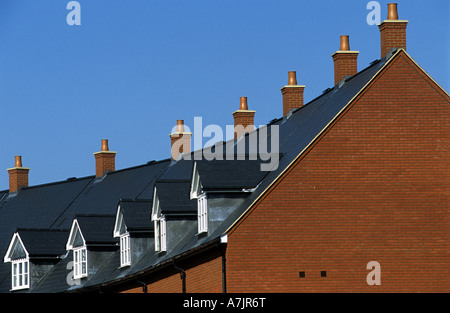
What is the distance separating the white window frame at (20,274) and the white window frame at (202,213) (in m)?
16.1

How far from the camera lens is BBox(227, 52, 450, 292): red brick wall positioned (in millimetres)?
40281

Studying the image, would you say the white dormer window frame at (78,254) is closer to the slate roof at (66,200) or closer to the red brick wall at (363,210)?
the slate roof at (66,200)

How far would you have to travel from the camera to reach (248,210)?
132ft

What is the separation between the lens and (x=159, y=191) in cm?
4806

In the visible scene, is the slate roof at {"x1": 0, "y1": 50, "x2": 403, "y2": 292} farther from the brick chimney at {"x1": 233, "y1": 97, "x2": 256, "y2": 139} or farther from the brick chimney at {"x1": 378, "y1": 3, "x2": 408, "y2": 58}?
the brick chimney at {"x1": 233, "y1": 97, "x2": 256, "y2": 139}

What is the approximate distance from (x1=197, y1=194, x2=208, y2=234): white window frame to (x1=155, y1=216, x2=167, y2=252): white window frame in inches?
122

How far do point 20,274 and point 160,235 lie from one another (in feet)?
43.1

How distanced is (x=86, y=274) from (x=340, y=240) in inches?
688

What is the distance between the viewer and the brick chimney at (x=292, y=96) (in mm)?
56094

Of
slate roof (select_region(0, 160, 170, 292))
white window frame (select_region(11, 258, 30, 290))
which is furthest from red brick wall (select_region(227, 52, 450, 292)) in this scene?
white window frame (select_region(11, 258, 30, 290))

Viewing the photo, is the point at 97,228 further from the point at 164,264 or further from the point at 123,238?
the point at 164,264

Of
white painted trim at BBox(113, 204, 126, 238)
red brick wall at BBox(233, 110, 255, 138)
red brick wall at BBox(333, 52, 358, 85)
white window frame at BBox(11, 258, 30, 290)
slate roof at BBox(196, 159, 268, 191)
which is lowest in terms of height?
white window frame at BBox(11, 258, 30, 290)

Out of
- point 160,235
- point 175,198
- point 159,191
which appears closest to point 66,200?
point 160,235

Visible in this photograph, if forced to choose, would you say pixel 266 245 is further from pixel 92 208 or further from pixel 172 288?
pixel 92 208
